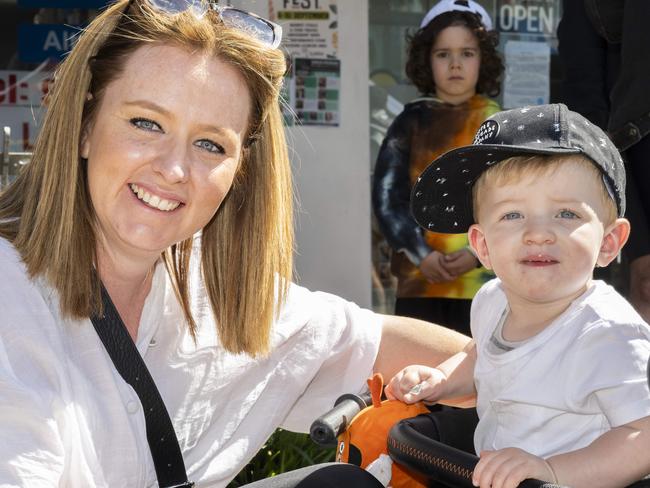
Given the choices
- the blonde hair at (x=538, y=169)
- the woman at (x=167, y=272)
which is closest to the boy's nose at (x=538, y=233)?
the blonde hair at (x=538, y=169)

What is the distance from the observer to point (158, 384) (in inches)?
107

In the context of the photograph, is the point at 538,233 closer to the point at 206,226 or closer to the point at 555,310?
the point at 555,310

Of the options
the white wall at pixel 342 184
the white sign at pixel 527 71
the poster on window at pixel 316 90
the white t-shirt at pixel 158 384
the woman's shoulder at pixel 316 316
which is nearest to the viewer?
the white t-shirt at pixel 158 384

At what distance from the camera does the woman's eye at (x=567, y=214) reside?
233cm

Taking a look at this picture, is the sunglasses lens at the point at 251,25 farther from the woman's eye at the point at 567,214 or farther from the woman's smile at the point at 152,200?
the woman's eye at the point at 567,214

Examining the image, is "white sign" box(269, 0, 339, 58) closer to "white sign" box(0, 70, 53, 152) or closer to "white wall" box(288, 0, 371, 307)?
"white wall" box(288, 0, 371, 307)

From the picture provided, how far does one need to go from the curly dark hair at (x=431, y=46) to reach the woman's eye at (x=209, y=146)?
2703 millimetres

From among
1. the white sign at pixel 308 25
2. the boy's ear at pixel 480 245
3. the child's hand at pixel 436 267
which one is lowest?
the child's hand at pixel 436 267

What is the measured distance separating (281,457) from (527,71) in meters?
3.15

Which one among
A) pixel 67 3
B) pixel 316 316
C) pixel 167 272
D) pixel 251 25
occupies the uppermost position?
pixel 67 3

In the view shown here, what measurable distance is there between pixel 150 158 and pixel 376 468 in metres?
0.88

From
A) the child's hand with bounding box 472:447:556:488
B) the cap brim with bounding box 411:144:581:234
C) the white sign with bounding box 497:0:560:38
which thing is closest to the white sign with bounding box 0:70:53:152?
the white sign with bounding box 497:0:560:38

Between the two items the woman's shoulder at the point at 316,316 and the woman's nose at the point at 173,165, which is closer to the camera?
the woman's nose at the point at 173,165

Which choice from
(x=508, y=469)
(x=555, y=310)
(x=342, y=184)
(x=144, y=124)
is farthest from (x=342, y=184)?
(x=508, y=469)
